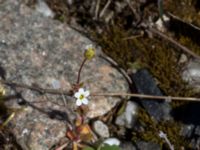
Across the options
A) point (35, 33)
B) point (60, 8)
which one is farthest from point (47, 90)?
point (60, 8)

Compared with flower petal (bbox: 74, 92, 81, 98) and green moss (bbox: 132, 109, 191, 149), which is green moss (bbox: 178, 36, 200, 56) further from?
flower petal (bbox: 74, 92, 81, 98)

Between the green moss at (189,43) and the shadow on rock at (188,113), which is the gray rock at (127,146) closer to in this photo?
the shadow on rock at (188,113)

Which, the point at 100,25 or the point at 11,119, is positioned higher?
the point at 100,25

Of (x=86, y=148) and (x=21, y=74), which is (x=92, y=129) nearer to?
(x=86, y=148)

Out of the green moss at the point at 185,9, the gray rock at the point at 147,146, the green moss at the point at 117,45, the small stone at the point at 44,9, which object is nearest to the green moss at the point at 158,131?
the gray rock at the point at 147,146

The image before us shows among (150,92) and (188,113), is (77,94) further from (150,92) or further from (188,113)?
(188,113)
